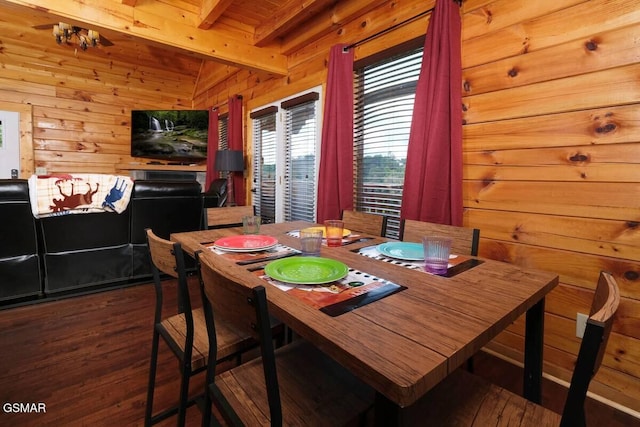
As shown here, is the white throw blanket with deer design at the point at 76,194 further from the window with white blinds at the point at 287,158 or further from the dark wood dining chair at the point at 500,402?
the dark wood dining chair at the point at 500,402

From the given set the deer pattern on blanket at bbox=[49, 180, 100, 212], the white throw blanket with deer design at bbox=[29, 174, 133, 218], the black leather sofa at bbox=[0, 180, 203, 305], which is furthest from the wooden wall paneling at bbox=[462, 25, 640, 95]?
the deer pattern on blanket at bbox=[49, 180, 100, 212]

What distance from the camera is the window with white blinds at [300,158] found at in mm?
3430

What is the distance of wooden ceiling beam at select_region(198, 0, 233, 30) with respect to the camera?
2.70 m

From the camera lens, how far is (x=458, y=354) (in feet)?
2.03

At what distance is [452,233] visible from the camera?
1479 millimetres

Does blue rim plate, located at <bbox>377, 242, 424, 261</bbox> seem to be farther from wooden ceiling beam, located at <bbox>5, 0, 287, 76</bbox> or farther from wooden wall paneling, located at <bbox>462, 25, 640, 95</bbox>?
wooden ceiling beam, located at <bbox>5, 0, 287, 76</bbox>

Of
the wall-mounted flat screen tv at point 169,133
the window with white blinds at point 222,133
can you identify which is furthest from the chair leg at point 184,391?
the wall-mounted flat screen tv at point 169,133

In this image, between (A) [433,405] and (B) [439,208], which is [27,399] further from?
(B) [439,208]

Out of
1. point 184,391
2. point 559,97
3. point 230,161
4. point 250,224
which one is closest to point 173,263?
point 184,391

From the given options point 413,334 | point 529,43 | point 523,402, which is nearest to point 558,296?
point 523,402

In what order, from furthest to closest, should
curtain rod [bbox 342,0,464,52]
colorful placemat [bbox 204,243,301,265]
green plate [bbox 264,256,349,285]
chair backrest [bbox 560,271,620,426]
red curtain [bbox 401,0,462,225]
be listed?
curtain rod [bbox 342,0,464,52] < red curtain [bbox 401,0,462,225] < colorful placemat [bbox 204,243,301,265] < green plate [bbox 264,256,349,285] < chair backrest [bbox 560,271,620,426]

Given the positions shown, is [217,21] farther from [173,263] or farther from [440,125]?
[173,263]

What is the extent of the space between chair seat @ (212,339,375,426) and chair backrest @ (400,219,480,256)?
0.78 metres

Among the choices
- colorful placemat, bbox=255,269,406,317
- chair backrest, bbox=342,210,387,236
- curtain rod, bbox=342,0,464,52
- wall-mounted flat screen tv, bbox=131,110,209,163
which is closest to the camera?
colorful placemat, bbox=255,269,406,317
